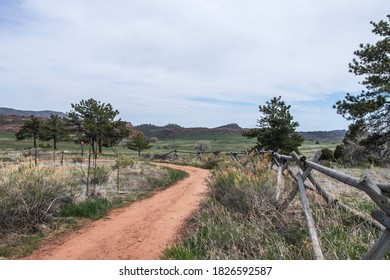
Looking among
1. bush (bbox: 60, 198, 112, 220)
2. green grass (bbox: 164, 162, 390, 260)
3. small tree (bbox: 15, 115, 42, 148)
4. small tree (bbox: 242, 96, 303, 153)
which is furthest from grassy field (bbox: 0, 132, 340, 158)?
green grass (bbox: 164, 162, 390, 260)

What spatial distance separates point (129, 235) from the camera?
6.96 metres

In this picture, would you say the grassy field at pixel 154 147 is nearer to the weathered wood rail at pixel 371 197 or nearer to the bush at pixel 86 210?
the bush at pixel 86 210

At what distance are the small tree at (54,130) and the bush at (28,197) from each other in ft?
147

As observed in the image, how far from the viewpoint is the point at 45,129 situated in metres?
51.4

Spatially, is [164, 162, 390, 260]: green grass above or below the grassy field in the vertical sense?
above

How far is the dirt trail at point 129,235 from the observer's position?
580cm

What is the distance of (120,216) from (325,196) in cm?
524

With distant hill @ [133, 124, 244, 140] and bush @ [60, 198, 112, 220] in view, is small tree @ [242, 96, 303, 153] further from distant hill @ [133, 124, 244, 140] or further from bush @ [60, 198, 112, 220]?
distant hill @ [133, 124, 244, 140]

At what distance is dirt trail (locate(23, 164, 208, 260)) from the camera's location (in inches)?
228

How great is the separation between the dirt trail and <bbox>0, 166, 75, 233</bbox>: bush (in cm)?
104

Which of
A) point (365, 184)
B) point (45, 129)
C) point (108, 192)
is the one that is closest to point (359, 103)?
point (108, 192)

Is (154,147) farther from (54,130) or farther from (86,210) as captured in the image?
(86,210)
